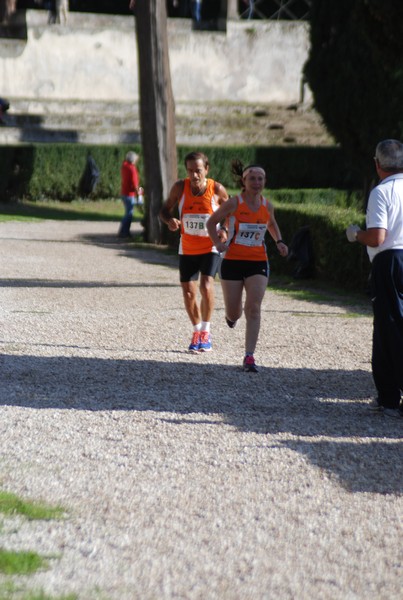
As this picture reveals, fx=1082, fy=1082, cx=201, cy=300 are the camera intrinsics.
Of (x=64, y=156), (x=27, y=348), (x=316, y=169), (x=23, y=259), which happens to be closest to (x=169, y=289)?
(x=23, y=259)

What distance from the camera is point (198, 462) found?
5.62 metres

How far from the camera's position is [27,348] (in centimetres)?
915

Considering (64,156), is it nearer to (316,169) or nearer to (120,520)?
(316,169)

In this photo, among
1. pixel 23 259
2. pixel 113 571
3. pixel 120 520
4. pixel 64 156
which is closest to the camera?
pixel 113 571

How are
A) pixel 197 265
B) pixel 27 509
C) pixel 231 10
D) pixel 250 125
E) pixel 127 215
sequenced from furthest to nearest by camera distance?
pixel 231 10 < pixel 250 125 < pixel 127 215 < pixel 197 265 < pixel 27 509

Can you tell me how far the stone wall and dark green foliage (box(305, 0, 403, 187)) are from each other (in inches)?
497

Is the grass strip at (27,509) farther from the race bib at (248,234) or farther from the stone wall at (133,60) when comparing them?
the stone wall at (133,60)

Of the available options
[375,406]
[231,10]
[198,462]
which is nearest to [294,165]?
[231,10]

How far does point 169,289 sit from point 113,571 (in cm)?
1046

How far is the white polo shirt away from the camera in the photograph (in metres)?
6.56

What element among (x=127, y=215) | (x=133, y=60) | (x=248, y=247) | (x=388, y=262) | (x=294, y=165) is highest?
(x=388, y=262)

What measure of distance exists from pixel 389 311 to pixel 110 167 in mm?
25937

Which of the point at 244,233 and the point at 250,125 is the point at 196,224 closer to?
the point at 244,233

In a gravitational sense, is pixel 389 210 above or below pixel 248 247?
above
